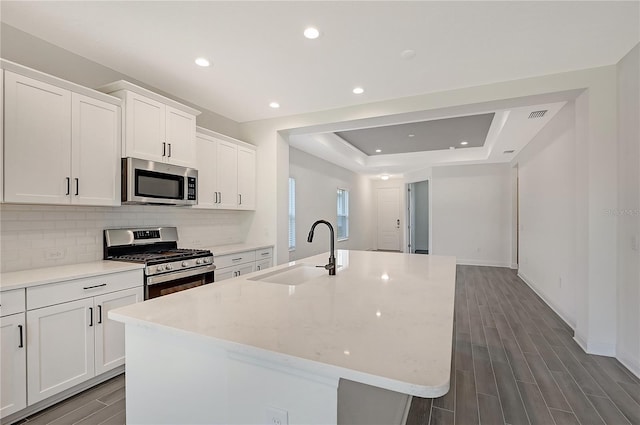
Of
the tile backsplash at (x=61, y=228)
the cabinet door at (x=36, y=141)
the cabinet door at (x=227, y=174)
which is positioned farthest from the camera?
the cabinet door at (x=227, y=174)

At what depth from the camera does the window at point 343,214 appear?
8.18 m

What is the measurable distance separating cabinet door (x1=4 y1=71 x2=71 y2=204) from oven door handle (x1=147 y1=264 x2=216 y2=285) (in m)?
0.88

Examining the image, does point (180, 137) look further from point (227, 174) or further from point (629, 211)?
point (629, 211)

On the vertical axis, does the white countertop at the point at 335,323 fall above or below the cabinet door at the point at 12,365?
above

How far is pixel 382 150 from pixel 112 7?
5849 millimetres

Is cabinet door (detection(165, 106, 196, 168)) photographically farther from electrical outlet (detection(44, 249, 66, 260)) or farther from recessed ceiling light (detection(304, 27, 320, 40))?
recessed ceiling light (detection(304, 27, 320, 40))

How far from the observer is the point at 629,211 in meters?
2.61

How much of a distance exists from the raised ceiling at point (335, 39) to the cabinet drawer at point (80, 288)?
6.11ft

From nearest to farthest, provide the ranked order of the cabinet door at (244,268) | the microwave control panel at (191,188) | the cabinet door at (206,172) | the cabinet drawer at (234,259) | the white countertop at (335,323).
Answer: the white countertop at (335,323)
the microwave control panel at (191,188)
the cabinet drawer at (234,259)
the cabinet door at (206,172)
the cabinet door at (244,268)

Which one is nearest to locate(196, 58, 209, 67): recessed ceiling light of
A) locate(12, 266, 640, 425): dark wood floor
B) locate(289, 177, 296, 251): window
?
locate(12, 266, 640, 425): dark wood floor

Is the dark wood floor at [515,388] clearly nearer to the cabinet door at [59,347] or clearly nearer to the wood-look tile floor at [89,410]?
the wood-look tile floor at [89,410]

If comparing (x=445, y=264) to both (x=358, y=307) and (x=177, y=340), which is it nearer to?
(x=358, y=307)

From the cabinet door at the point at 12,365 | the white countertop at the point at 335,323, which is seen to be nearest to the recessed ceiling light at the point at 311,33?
the white countertop at the point at 335,323

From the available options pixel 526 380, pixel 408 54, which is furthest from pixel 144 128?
pixel 526 380
